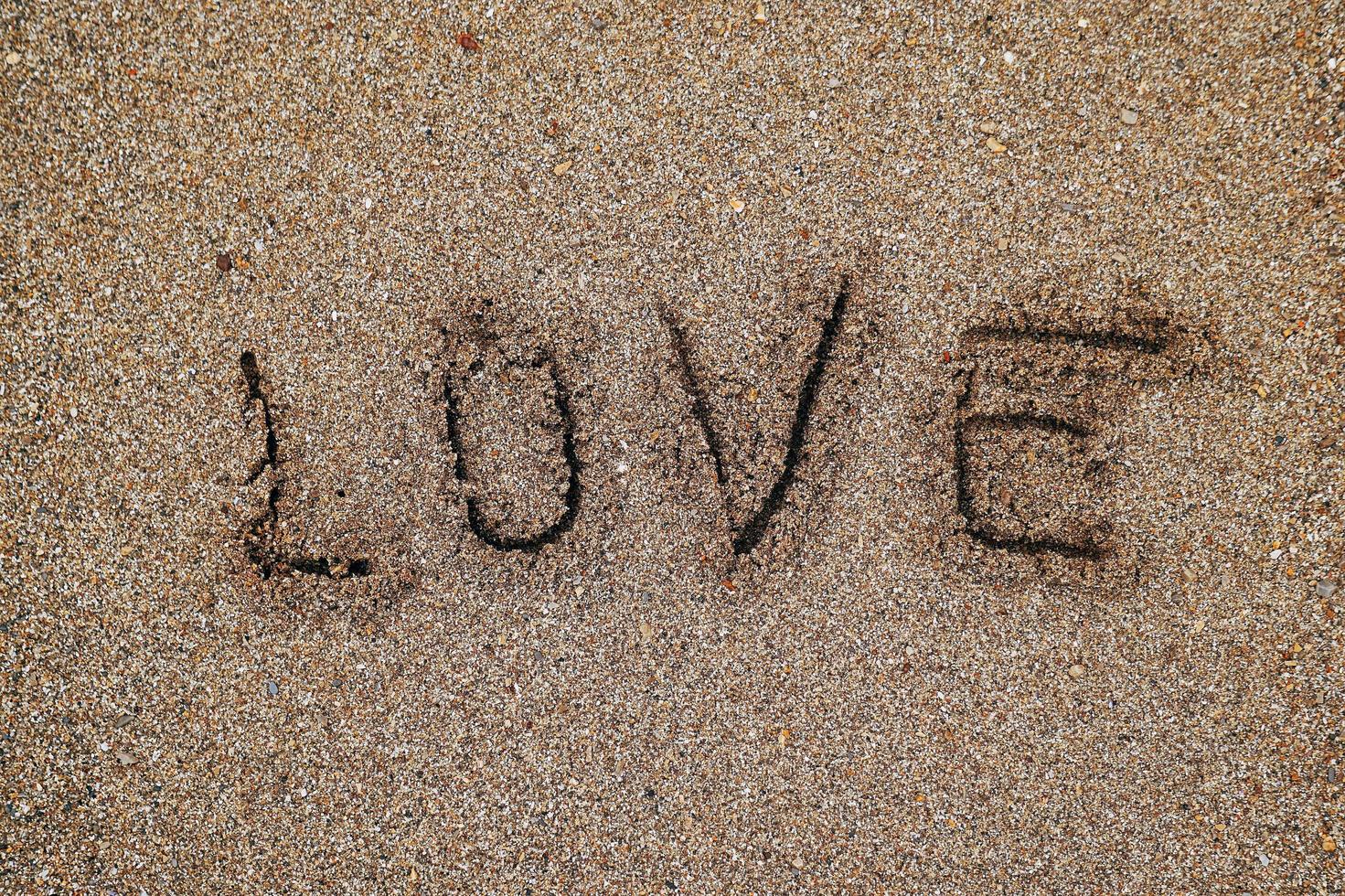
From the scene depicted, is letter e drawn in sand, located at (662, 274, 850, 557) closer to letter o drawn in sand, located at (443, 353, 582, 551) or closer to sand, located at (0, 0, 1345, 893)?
sand, located at (0, 0, 1345, 893)

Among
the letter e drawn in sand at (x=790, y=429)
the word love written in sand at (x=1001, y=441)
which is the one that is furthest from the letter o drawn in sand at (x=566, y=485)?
the letter e drawn in sand at (x=790, y=429)

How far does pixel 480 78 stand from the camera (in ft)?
5.76

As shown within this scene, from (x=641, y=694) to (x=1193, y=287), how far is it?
1.84 meters

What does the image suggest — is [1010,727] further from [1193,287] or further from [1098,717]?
[1193,287]

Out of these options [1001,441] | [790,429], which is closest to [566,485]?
[790,429]

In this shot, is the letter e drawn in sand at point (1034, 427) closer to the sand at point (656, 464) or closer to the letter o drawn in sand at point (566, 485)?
the sand at point (656, 464)

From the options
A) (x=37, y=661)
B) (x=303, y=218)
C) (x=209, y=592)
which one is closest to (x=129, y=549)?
(x=209, y=592)

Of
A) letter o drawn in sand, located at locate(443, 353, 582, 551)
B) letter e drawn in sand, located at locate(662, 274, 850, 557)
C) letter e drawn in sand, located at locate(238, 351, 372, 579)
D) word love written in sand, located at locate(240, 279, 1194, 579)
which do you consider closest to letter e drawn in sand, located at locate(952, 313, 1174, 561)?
word love written in sand, located at locate(240, 279, 1194, 579)

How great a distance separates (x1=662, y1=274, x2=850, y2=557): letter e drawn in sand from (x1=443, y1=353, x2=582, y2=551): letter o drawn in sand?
34cm

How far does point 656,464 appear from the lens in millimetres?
1812

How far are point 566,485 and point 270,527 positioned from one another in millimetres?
819

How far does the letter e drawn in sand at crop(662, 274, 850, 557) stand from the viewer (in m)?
1.79

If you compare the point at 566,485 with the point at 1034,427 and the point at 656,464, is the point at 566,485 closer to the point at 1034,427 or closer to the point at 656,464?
the point at 656,464

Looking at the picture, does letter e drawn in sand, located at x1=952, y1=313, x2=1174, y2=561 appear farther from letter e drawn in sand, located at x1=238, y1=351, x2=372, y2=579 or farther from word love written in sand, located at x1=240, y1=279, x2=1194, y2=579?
letter e drawn in sand, located at x1=238, y1=351, x2=372, y2=579
